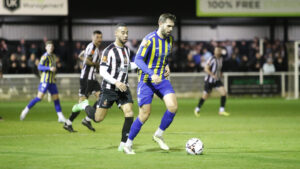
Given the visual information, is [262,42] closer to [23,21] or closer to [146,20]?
[146,20]

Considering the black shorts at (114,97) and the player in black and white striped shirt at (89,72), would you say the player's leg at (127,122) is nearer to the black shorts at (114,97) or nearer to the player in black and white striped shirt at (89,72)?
the black shorts at (114,97)

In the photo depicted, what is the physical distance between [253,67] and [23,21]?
1105 cm

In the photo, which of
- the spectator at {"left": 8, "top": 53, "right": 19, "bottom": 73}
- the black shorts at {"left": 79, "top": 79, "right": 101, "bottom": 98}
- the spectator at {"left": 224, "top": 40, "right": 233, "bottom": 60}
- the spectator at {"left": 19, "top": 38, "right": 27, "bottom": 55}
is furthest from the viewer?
the spectator at {"left": 224, "top": 40, "right": 233, "bottom": 60}

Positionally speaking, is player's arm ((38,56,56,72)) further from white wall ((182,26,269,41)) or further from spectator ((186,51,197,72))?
white wall ((182,26,269,41))

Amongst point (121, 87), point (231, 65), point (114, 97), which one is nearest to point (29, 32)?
point (231, 65)

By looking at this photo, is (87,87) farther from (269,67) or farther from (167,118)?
(269,67)

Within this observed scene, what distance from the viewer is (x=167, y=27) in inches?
329

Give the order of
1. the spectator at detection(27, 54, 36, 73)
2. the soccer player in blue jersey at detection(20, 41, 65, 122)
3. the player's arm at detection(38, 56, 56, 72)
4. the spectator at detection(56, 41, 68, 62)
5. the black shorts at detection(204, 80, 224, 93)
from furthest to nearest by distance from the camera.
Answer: the spectator at detection(56, 41, 68, 62), the spectator at detection(27, 54, 36, 73), the black shorts at detection(204, 80, 224, 93), the soccer player in blue jersey at detection(20, 41, 65, 122), the player's arm at detection(38, 56, 56, 72)

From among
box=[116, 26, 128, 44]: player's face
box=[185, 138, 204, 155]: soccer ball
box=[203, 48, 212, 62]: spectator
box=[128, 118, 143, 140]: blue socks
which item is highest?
box=[116, 26, 128, 44]: player's face

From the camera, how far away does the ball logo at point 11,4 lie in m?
23.2

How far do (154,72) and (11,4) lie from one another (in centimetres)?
1606

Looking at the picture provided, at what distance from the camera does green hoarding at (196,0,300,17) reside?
24594 mm

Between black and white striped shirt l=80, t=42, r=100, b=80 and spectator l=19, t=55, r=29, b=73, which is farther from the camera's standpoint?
spectator l=19, t=55, r=29, b=73

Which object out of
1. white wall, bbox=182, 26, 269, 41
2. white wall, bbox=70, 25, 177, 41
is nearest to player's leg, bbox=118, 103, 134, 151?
white wall, bbox=70, 25, 177, 41
